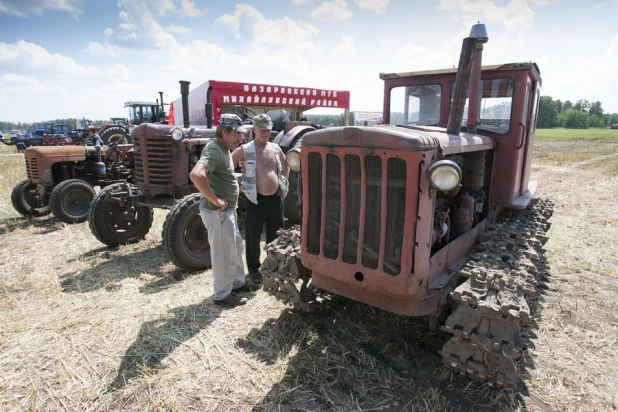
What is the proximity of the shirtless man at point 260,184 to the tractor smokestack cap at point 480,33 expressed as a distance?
2.02m

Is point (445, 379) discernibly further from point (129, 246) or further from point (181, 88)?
point (181, 88)

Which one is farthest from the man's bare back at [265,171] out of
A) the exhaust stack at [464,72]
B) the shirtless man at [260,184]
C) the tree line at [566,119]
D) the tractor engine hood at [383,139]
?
the tree line at [566,119]

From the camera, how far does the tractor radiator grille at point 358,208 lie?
2.52 m

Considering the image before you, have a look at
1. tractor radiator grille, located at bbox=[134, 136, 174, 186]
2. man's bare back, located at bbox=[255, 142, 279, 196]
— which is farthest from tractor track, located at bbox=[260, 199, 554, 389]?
tractor radiator grille, located at bbox=[134, 136, 174, 186]

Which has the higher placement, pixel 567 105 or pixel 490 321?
pixel 567 105

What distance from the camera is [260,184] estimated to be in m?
4.02

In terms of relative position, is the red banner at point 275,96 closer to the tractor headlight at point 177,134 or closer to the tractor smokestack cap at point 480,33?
the tractor headlight at point 177,134

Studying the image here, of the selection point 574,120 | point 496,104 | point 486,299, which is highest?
point 574,120

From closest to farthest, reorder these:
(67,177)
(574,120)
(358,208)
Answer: (358,208) → (67,177) → (574,120)

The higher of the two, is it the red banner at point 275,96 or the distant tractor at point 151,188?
the red banner at point 275,96

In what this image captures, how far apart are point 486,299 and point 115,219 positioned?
5.15m

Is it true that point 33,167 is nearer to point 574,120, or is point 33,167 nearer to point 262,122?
point 262,122

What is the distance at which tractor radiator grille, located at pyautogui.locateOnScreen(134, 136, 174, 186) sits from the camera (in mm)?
5457

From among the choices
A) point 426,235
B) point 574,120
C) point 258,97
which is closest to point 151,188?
point 426,235
